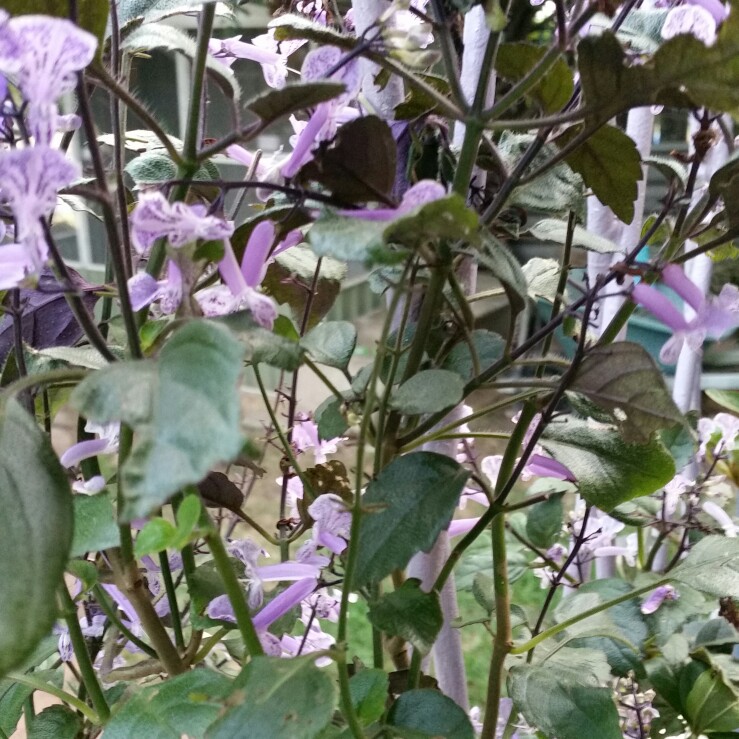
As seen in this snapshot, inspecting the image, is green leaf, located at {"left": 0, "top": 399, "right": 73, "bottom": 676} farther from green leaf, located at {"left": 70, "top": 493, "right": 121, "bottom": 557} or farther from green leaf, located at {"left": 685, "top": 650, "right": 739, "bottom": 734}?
green leaf, located at {"left": 685, "top": 650, "right": 739, "bottom": 734}

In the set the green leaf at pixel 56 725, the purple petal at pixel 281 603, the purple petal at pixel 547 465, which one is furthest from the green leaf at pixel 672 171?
the green leaf at pixel 56 725

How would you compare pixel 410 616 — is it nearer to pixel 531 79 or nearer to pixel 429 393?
pixel 429 393

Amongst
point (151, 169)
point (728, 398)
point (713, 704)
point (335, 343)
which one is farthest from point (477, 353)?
point (728, 398)

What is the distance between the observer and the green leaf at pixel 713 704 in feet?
1.46

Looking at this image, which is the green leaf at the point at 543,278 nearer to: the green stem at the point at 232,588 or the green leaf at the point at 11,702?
the green stem at the point at 232,588

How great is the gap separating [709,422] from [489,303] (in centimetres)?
187

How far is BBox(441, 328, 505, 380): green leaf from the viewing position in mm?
358

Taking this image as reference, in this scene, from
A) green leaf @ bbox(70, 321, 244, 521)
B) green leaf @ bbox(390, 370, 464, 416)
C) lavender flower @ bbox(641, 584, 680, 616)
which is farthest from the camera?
lavender flower @ bbox(641, 584, 680, 616)

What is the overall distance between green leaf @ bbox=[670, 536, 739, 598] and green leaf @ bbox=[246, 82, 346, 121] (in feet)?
1.02

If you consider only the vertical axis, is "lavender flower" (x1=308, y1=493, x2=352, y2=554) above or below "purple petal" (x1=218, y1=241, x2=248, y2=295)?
below

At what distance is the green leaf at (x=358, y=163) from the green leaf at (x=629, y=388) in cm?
11

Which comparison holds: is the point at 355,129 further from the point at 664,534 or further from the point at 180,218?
the point at 664,534

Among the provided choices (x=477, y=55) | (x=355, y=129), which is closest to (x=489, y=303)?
(x=477, y=55)

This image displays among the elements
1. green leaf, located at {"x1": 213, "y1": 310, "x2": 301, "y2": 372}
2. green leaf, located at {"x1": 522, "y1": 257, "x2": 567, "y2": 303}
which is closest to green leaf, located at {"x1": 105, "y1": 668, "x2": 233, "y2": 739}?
green leaf, located at {"x1": 213, "y1": 310, "x2": 301, "y2": 372}
